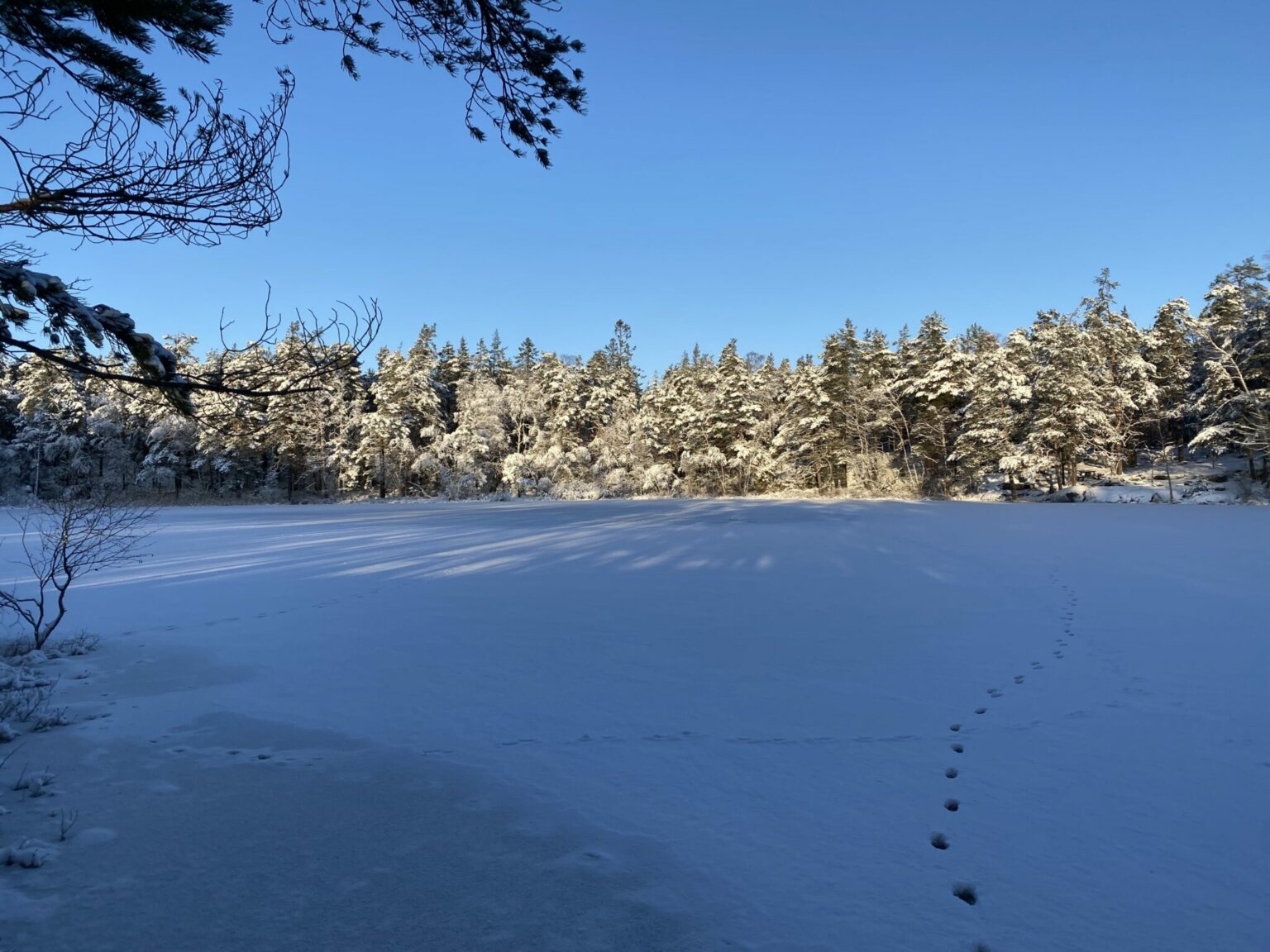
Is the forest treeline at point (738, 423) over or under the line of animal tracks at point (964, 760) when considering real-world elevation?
over

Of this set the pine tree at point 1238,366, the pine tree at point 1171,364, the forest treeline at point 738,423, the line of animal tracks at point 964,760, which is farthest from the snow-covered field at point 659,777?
the pine tree at point 1171,364

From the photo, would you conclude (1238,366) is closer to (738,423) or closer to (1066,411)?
(1066,411)

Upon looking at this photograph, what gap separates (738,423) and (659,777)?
4009 cm

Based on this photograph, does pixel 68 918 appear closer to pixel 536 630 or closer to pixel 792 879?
pixel 792 879

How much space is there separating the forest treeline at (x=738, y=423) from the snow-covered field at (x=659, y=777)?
96.0 feet

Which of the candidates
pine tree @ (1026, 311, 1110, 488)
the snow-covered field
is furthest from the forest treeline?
the snow-covered field

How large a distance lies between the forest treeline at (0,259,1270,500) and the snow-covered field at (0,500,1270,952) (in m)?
29.3

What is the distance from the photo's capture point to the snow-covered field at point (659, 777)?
2.22 meters

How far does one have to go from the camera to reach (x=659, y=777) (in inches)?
131

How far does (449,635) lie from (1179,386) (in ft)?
147

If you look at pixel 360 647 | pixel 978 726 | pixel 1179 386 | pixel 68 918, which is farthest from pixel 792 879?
pixel 1179 386

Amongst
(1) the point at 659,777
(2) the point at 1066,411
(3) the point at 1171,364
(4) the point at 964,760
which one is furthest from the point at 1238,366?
(1) the point at 659,777

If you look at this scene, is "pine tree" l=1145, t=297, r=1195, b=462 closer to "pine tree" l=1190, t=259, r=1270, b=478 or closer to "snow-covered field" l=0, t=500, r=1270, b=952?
"pine tree" l=1190, t=259, r=1270, b=478

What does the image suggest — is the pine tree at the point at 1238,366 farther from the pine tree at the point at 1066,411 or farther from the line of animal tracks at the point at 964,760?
the line of animal tracks at the point at 964,760
